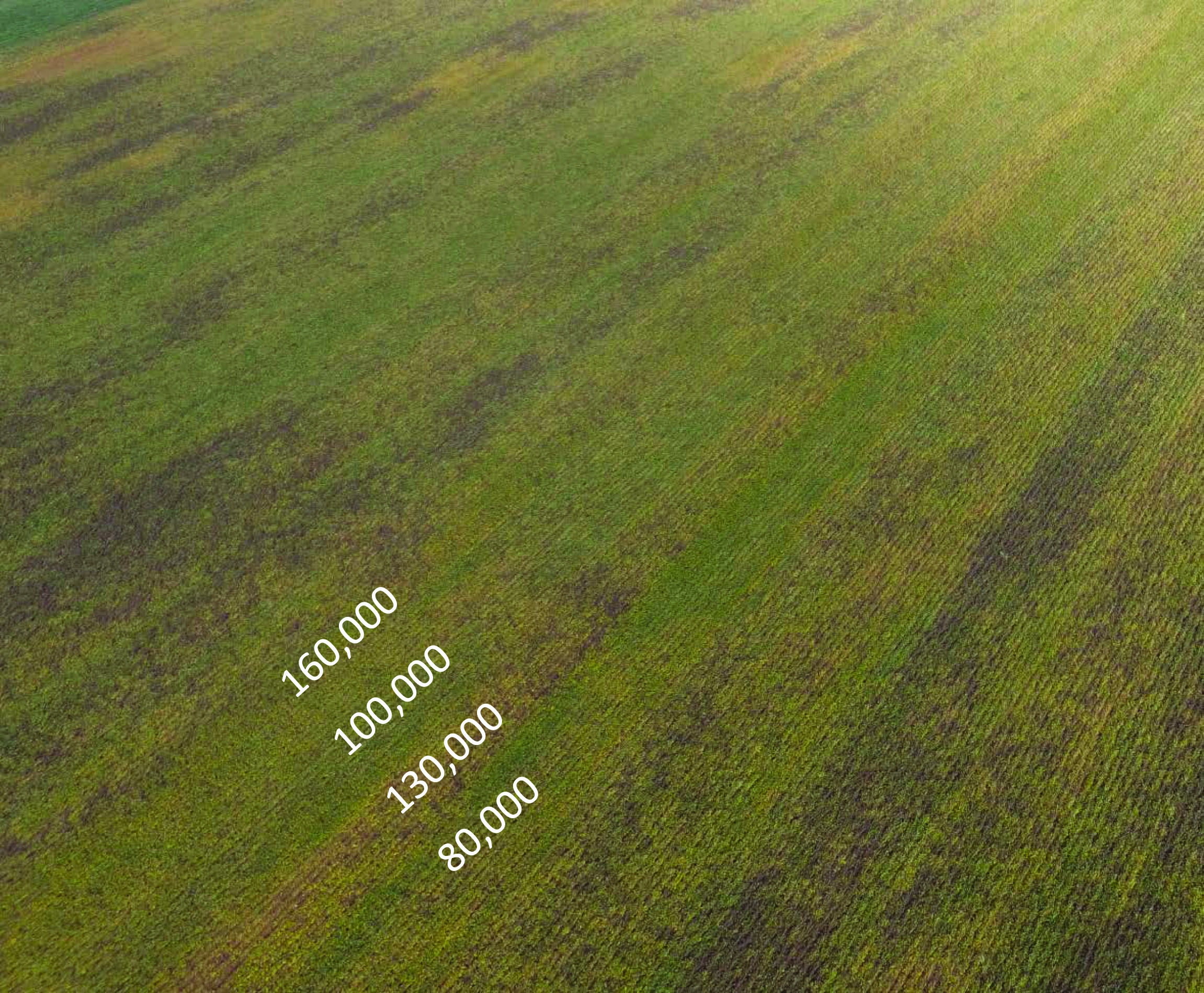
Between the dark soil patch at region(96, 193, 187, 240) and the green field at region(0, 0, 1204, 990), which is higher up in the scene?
the dark soil patch at region(96, 193, 187, 240)

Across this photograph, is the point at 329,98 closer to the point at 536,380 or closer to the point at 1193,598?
the point at 536,380

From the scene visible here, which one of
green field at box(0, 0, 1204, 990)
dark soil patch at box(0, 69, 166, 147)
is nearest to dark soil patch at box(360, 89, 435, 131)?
green field at box(0, 0, 1204, 990)

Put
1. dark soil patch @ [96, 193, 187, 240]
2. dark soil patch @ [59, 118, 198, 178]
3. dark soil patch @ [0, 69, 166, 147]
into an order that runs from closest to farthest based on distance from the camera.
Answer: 1. dark soil patch @ [96, 193, 187, 240]
2. dark soil patch @ [59, 118, 198, 178]
3. dark soil patch @ [0, 69, 166, 147]

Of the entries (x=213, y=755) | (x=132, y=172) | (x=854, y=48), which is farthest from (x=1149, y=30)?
(x=213, y=755)

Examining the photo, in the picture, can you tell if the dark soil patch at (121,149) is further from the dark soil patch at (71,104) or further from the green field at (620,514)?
the dark soil patch at (71,104)

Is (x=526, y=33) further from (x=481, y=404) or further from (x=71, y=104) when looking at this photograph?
(x=481, y=404)

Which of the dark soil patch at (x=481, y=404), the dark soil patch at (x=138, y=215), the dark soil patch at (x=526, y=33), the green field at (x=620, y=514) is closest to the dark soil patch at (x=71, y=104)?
the green field at (x=620, y=514)

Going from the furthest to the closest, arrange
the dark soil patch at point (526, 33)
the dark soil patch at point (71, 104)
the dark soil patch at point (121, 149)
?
the dark soil patch at point (526, 33)
the dark soil patch at point (71, 104)
the dark soil patch at point (121, 149)

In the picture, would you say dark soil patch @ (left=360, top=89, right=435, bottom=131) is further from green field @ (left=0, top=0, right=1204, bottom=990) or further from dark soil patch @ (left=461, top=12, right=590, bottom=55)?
dark soil patch @ (left=461, top=12, right=590, bottom=55)
